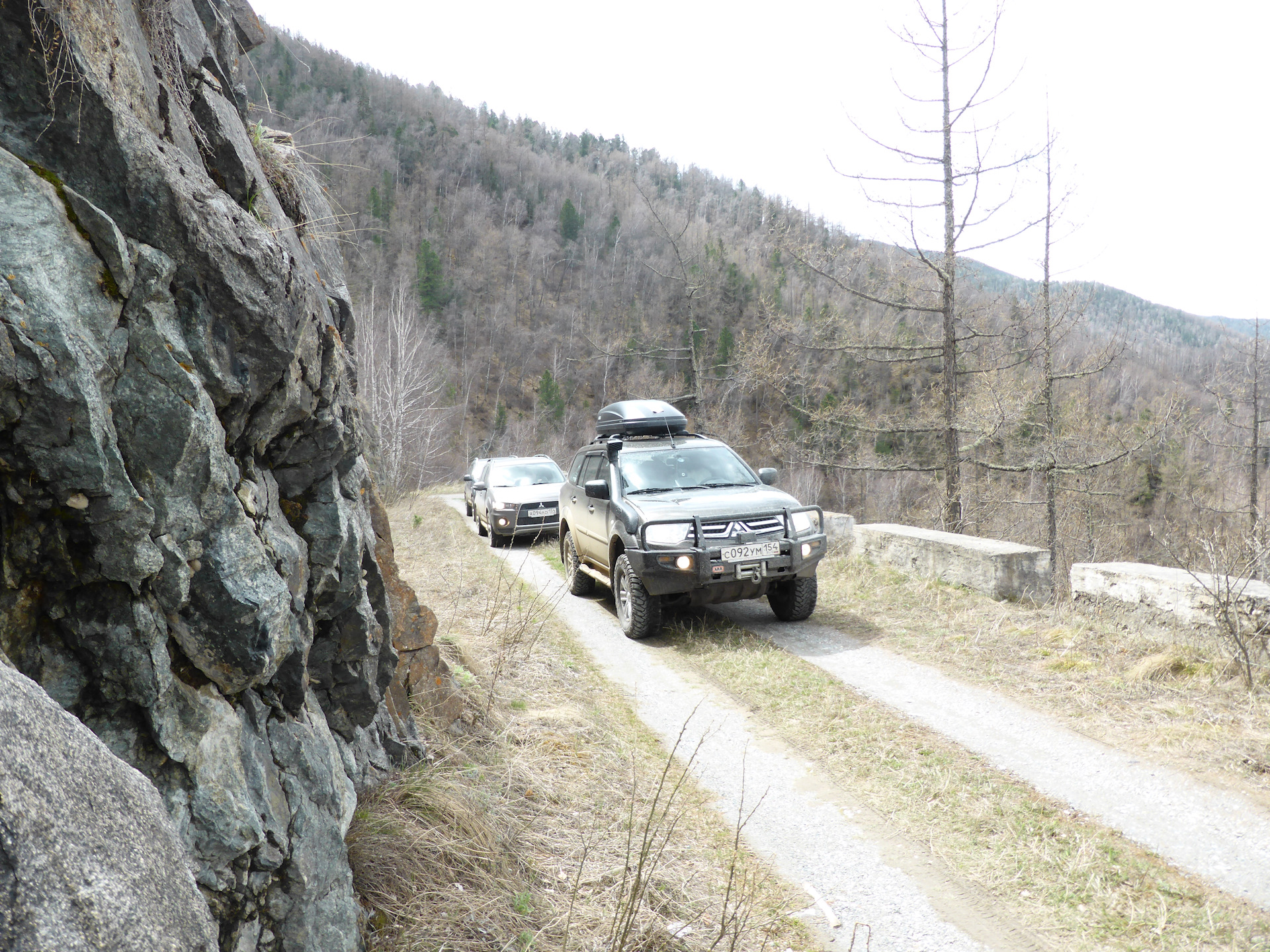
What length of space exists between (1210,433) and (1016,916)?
77.4 feet

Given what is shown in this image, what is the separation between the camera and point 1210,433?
21406 millimetres

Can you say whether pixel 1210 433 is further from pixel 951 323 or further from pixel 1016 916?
Result: pixel 1016 916

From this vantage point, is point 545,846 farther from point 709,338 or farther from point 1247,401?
point 709,338

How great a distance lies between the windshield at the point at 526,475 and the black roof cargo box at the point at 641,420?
18.9ft

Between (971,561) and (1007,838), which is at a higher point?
(971,561)

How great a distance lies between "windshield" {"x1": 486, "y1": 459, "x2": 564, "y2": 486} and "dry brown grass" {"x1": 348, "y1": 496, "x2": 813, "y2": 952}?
9924mm

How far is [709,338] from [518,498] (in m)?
57.2

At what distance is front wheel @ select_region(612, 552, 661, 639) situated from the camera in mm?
7375

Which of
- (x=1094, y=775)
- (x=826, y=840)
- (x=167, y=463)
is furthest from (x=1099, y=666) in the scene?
(x=167, y=463)

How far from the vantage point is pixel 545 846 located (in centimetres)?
353

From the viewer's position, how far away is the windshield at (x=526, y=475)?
1541cm

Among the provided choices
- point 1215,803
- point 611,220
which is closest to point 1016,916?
point 1215,803

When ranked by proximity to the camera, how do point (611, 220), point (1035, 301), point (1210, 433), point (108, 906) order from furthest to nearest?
point (611, 220) → point (1210, 433) → point (1035, 301) → point (108, 906)

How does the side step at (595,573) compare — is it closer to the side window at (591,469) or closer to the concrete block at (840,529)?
the side window at (591,469)
